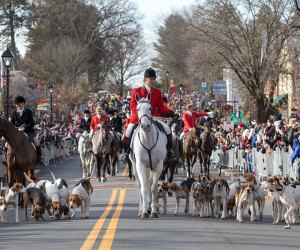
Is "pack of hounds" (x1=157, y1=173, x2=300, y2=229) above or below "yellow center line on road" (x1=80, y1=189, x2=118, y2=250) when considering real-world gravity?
above

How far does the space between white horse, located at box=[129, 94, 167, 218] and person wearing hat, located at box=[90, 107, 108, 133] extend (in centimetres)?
1446

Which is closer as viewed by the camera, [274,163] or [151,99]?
[151,99]

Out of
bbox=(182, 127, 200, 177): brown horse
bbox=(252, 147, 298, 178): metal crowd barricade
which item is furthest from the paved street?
bbox=(182, 127, 200, 177): brown horse

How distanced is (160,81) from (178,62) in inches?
202

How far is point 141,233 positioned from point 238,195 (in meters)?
3.79

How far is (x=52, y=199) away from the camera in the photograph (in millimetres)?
20625

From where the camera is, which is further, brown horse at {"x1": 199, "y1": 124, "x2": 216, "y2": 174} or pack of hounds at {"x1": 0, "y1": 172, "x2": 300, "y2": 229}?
brown horse at {"x1": 199, "y1": 124, "x2": 216, "y2": 174}

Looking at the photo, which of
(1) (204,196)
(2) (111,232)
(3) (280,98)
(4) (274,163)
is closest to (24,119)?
(1) (204,196)

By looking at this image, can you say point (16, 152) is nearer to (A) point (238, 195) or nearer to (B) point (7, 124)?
(B) point (7, 124)

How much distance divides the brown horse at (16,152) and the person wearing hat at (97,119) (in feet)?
36.2

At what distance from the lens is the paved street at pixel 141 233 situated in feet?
49.6

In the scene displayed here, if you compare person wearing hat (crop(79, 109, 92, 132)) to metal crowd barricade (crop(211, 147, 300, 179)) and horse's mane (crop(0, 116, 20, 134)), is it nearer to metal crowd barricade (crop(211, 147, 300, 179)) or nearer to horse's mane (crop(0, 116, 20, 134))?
metal crowd barricade (crop(211, 147, 300, 179))

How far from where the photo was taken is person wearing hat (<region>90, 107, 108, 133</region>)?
3500 cm

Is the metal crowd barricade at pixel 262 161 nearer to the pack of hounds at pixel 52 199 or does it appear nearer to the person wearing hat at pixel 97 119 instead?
the person wearing hat at pixel 97 119
